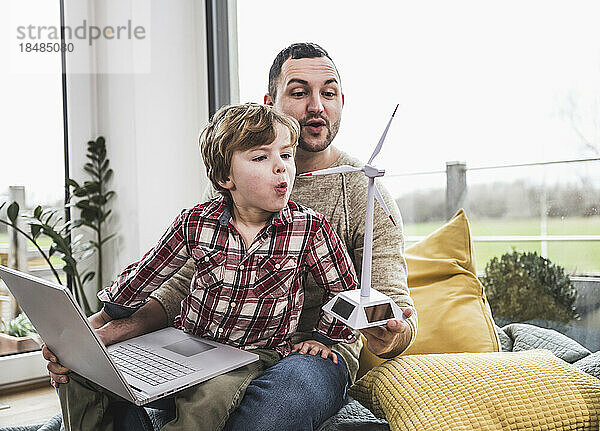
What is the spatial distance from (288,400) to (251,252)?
29 centimetres

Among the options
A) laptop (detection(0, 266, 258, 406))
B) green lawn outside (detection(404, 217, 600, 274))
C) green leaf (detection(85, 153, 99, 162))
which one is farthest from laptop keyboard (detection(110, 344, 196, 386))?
green leaf (detection(85, 153, 99, 162))

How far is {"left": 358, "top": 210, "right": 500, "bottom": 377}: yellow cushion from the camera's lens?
162cm

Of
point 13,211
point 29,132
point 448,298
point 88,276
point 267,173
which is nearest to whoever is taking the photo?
point 267,173

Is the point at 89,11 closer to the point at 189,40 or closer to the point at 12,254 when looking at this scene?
the point at 189,40

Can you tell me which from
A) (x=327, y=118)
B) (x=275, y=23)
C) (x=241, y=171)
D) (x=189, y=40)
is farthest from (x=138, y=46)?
(x=241, y=171)

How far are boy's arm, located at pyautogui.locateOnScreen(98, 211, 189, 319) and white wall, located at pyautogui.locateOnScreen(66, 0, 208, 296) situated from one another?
129 centimetres

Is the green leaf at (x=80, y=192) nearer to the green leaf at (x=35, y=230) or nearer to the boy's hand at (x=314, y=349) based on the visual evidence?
the green leaf at (x=35, y=230)

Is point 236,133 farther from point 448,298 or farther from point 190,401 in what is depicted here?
point 448,298

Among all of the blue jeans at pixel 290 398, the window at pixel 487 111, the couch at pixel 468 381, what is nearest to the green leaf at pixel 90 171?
the window at pixel 487 111

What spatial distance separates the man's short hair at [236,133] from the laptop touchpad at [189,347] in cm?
31

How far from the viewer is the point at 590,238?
5.67 ft

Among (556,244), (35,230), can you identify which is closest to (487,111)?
(556,244)

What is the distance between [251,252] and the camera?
4.26 feet

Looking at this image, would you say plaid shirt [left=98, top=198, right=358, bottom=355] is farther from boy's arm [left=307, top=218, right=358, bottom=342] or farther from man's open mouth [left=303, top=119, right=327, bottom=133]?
man's open mouth [left=303, top=119, right=327, bottom=133]
